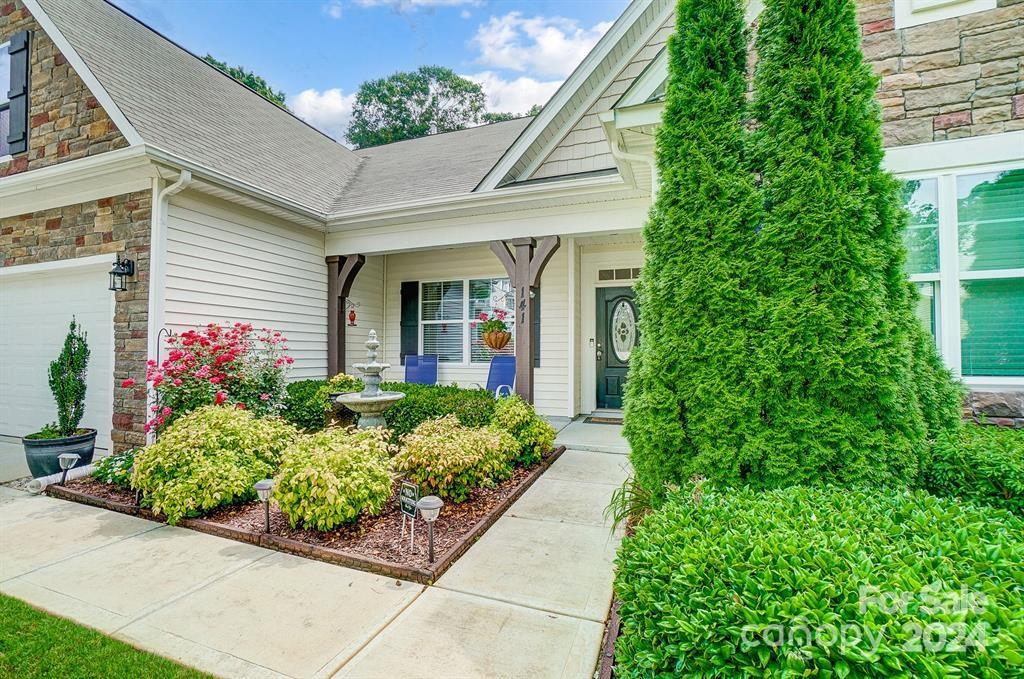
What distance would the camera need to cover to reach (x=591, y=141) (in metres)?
6.85

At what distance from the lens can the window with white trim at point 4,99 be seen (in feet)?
20.7

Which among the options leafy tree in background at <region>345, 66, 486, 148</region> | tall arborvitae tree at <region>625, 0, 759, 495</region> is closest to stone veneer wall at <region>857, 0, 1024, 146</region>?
tall arborvitae tree at <region>625, 0, 759, 495</region>

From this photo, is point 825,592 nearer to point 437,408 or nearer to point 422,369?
point 437,408

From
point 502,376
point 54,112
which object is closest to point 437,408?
point 502,376

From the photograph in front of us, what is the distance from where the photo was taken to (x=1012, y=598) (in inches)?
48.8

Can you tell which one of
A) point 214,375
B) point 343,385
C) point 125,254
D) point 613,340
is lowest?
point 343,385

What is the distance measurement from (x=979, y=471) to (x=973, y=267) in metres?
1.83

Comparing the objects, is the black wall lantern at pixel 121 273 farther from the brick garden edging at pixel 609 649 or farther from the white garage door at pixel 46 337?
the brick garden edging at pixel 609 649

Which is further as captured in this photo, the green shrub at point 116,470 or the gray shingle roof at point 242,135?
the gray shingle roof at point 242,135

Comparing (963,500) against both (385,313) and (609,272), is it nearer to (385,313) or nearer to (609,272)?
(609,272)

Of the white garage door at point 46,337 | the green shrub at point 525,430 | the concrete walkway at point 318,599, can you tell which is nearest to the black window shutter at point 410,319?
the green shrub at point 525,430

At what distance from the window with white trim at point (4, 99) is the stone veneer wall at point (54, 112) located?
24 centimetres

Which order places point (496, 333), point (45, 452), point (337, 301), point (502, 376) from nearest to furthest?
point (45, 452)
point (502, 376)
point (337, 301)
point (496, 333)

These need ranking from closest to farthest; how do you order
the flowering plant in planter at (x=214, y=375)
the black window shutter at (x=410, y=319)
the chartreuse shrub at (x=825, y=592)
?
the chartreuse shrub at (x=825, y=592), the flowering plant in planter at (x=214, y=375), the black window shutter at (x=410, y=319)
